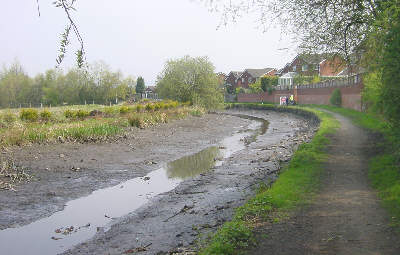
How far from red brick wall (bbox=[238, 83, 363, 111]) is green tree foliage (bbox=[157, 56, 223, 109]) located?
12.7 meters

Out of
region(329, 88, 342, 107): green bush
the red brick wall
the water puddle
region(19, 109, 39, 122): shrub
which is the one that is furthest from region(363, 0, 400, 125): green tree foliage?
region(329, 88, 342, 107): green bush

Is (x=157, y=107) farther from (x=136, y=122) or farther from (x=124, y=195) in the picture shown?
(x=124, y=195)

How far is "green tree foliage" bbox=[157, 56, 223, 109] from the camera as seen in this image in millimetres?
55156

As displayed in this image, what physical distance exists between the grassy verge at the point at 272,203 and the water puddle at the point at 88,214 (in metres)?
3.68

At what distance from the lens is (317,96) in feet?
172

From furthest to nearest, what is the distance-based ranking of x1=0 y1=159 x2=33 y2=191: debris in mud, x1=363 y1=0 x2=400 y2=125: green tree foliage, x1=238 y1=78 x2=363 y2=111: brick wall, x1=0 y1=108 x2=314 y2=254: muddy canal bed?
x1=238 y1=78 x2=363 y2=111: brick wall < x1=0 y1=159 x2=33 y2=191: debris in mud < x1=363 y1=0 x2=400 y2=125: green tree foliage < x1=0 y1=108 x2=314 y2=254: muddy canal bed

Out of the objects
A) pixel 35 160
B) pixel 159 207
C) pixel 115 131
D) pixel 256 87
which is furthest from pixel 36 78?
pixel 159 207

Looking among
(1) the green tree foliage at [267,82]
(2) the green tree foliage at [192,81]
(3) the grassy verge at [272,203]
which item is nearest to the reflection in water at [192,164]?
(3) the grassy verge at [272,203]

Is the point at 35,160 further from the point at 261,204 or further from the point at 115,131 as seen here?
the point at 261,204

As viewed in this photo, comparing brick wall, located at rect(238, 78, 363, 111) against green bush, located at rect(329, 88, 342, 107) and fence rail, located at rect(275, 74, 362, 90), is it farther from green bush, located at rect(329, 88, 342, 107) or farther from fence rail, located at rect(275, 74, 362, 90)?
green bush, located at rect(329, 88, 342, 107)

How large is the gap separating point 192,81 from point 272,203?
1881 inches

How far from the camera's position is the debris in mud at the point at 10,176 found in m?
12.8

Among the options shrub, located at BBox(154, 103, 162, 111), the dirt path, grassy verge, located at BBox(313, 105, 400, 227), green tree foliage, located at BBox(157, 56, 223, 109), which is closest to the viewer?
the dirt path

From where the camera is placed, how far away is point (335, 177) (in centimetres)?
1092
